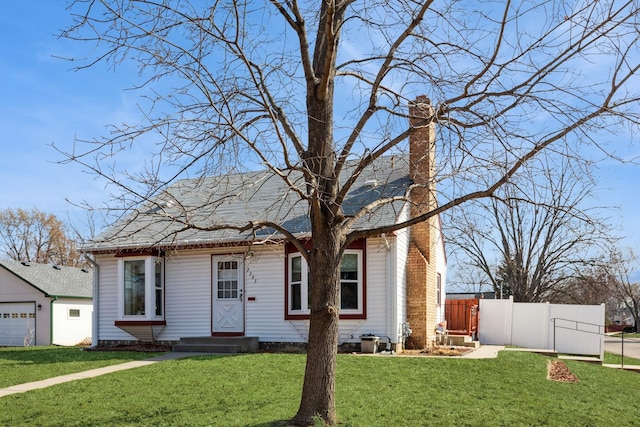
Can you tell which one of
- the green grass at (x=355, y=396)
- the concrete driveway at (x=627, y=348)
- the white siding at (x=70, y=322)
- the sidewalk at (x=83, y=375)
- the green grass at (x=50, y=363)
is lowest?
the concrete driveway at (x=627, y=348)

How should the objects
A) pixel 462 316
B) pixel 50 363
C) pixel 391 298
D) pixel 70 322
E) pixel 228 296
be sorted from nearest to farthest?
pixel 50 363
pixel 391 298
pixel 228 296
pixel 462 316
pixel 70 322

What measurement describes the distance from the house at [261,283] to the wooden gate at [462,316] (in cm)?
247

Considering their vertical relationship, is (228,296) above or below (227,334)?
above

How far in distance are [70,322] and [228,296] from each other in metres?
13.7

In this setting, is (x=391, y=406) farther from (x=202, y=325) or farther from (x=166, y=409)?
(x=202, y=325)

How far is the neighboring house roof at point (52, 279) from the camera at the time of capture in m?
26.6

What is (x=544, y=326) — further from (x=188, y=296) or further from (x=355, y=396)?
(x=355, y=396)

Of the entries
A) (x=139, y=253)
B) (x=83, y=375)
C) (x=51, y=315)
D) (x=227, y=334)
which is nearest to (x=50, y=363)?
(x=83, y=375)

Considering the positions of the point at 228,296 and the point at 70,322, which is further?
the point at 70,322

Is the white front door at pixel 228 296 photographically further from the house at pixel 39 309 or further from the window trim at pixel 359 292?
the house at pixel 39 309

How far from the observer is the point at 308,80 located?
7977 millimetres

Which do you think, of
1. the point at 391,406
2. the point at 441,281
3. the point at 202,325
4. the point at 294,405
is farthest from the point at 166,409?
the point at 441,281

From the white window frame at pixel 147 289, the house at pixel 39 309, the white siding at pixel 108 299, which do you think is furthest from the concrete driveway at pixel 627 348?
the house at pixel 39 309

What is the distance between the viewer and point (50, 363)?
47.9 feet
